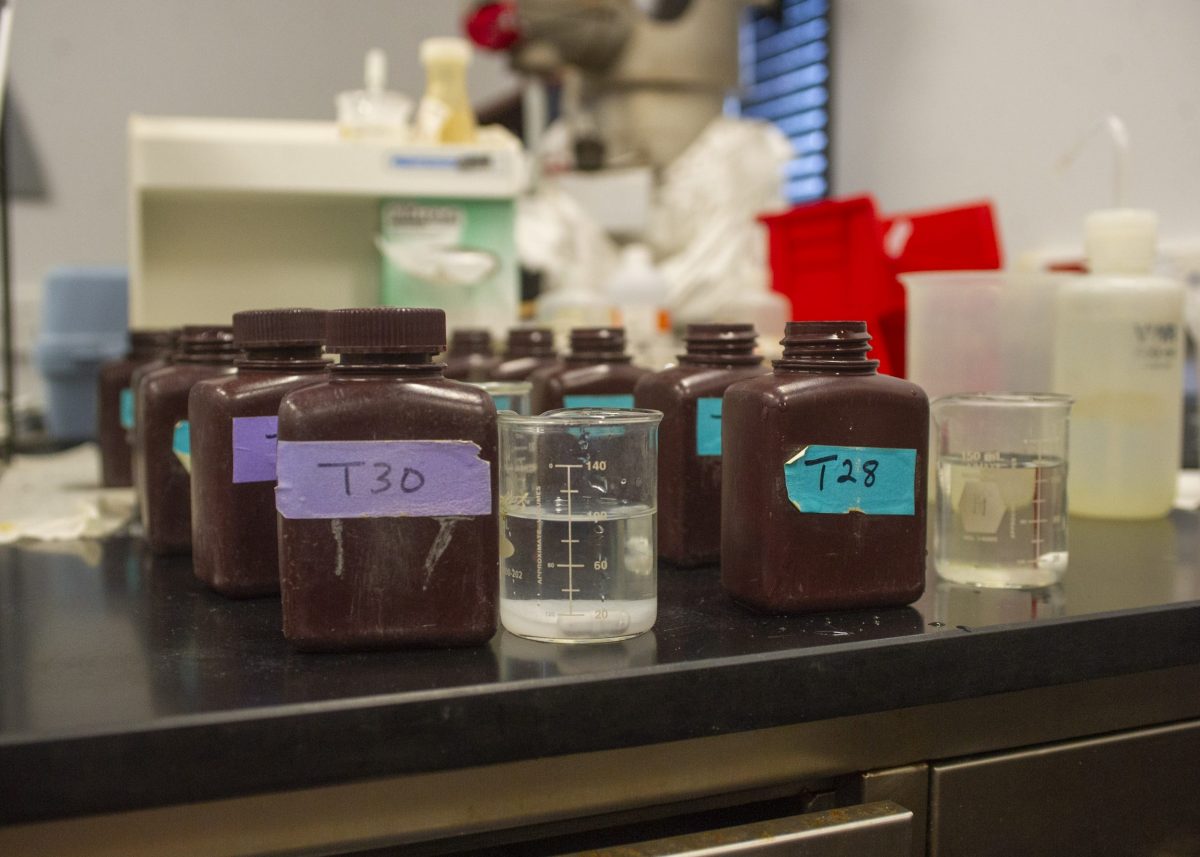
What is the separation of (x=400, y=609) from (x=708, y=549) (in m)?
0.34

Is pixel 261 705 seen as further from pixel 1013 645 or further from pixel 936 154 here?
pixel 936 154

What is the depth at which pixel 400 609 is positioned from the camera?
644mm

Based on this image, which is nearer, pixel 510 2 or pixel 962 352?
pixel 962 352

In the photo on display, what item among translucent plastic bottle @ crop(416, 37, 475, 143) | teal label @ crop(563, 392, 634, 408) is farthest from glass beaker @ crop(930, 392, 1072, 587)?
translucent plastic bottle @ crop(416, 37, 475, 143)

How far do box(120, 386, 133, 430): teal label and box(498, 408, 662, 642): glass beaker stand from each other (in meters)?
0.77

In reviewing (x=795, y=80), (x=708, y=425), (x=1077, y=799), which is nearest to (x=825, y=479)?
(x=708, y=425)

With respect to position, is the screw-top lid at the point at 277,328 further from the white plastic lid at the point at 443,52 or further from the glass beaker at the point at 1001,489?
the white plastic lid at the point at 443,52

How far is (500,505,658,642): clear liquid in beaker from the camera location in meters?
0.68

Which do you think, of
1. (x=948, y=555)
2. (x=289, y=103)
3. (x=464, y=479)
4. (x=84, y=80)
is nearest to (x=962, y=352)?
(x=948, y=555)

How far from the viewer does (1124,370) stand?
1204 millimetres

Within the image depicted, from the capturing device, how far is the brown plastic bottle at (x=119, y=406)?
1.34 metres

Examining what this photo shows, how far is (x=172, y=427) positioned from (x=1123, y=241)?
1042 millimetres

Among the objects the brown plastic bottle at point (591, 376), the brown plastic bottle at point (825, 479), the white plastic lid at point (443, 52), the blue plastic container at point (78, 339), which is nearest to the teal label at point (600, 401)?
the brown plastic bottle at point (591, 376)

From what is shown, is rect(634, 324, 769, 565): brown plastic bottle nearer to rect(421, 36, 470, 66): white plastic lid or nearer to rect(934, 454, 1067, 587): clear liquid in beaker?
rect(934, 454, 1067, 587): clear liquid in beaker
